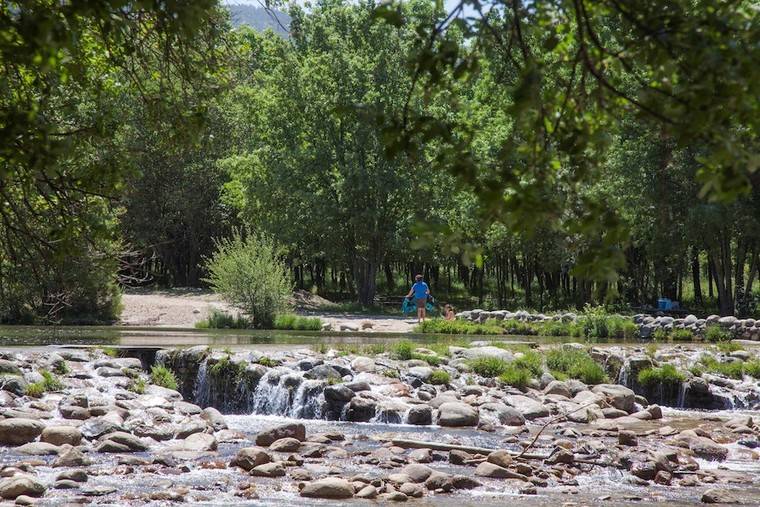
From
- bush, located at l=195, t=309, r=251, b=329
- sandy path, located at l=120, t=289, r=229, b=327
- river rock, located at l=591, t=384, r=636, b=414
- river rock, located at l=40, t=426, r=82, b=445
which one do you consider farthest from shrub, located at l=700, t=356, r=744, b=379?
sandy path, located at l=120, t=289, r=229, b=327

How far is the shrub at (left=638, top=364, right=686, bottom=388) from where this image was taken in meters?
18.1

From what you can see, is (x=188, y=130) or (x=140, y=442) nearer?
(x=188, y=130)

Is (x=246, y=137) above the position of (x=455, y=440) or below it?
above

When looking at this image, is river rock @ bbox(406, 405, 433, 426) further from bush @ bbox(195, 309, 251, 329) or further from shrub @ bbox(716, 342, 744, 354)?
bush @ bbox(195, 309, 251, 329)

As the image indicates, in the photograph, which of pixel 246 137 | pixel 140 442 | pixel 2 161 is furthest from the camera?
pixel 246 137

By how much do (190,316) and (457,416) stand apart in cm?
1931

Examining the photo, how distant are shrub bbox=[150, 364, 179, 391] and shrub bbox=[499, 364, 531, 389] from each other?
580 cm

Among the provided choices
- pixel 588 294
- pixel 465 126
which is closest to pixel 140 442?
pixel 465 126

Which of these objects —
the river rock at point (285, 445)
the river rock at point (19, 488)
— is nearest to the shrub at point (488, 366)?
the river rock at point (285, 445)

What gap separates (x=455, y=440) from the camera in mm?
13031

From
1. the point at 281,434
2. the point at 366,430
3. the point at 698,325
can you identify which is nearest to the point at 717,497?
the point at 281,434

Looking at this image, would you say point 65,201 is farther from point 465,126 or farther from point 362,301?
point 362,301

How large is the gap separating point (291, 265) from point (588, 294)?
47.9ft

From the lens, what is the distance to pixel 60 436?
39.1ft
